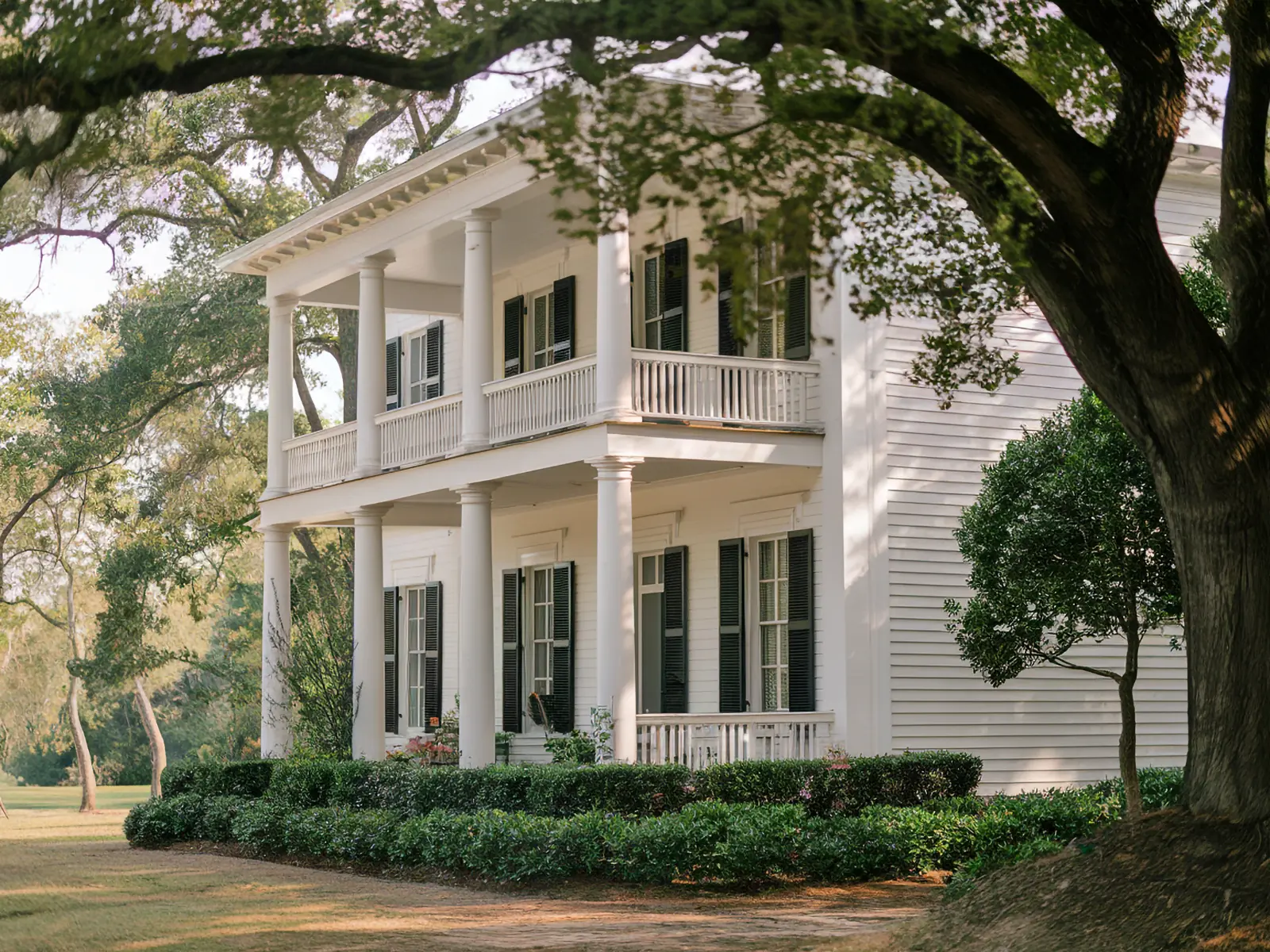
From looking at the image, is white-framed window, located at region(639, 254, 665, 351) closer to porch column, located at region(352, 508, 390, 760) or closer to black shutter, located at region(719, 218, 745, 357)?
black shutter, located at region(719, 218, 745, 357)

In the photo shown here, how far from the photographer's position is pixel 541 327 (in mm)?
23422

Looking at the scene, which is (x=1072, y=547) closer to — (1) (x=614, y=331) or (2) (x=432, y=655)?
(1) (x=614, y=331)

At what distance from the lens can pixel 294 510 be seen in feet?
76.6

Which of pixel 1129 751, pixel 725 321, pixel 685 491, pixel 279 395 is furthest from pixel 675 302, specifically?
pixel 1129 751

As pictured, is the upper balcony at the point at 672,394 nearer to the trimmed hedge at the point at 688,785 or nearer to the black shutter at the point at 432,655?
the trimmed hedge at the point at 688,785

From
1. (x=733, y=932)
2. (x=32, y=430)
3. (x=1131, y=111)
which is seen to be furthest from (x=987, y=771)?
(x=32, y=430)

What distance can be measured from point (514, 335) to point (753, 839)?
11.7 meters

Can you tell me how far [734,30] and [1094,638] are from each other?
39.1 ft

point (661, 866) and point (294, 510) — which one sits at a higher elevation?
point (294, 510)

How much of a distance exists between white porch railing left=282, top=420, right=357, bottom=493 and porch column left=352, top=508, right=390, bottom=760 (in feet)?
3.57

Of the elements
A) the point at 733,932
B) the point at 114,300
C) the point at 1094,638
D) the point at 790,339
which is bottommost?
the point at 733,932

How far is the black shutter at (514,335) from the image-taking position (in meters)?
23.8

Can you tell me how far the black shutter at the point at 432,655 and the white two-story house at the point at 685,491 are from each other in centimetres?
296

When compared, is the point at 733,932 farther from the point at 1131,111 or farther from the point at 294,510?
the point at 294,510
